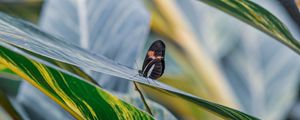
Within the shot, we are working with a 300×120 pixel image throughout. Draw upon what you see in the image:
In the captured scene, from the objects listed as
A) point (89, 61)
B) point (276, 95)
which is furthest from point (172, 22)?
point (89, 61)

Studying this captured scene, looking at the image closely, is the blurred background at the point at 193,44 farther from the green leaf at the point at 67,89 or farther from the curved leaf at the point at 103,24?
the green leaf at the point at 67,89

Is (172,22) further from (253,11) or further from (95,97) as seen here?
(95,97)

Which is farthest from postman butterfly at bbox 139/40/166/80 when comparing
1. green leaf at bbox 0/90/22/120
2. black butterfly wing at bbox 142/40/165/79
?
green leaf at bbox 0/90/22/120

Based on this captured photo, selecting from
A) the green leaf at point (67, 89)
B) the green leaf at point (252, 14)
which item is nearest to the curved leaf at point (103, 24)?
the green leaf at point (252, 14)

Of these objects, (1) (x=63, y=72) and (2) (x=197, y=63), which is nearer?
(1) (x=63, y=72)

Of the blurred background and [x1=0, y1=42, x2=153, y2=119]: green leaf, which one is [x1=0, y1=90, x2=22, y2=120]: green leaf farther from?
[x1=0, y1=42, x2=153, y2=119]: green leaf

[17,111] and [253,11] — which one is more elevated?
[253,11]

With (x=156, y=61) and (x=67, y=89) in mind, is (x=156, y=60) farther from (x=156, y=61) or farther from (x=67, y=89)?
(x=67, y=89)

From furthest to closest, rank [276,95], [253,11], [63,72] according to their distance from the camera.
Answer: [276,95] → [253,11] → [63,72]

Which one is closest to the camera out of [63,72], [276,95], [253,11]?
[63,72]
